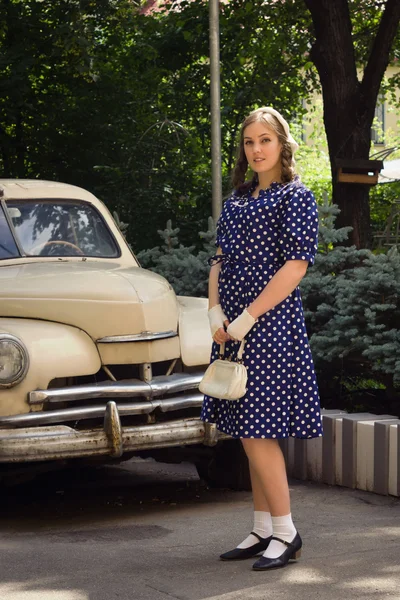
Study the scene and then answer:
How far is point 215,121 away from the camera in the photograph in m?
11.5

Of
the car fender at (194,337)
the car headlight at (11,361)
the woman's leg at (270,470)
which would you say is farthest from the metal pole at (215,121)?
the woman's leg at (270,470)

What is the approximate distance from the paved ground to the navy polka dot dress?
0.62 meters

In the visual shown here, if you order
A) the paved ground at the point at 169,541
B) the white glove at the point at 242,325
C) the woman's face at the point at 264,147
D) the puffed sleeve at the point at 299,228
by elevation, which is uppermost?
the woman's face at the point at 264,147

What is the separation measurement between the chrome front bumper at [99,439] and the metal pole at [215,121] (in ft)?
16.8

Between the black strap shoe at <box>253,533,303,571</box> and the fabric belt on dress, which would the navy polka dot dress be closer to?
the fabric belt on dress

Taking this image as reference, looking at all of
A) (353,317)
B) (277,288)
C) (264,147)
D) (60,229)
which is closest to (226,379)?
(277,288)

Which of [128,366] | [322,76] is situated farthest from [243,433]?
[322,76]

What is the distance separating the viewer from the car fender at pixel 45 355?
19.5 ft

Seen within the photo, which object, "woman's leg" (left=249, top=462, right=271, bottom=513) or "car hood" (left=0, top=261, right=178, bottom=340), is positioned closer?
"woman's leg" (left=249, top=462, right=271, bottom=513)

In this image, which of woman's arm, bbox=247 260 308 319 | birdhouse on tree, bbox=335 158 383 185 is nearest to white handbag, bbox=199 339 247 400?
woman's arm, bbox=247 260 308 319

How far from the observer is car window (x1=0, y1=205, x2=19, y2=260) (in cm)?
704

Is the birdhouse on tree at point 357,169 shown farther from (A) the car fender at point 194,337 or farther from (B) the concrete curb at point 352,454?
(A) the car fender at point 194,337

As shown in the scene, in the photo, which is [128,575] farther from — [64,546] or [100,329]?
[100,329]

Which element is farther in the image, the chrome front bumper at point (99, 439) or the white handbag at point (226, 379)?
the chrome front bumper at point (99, 439)
